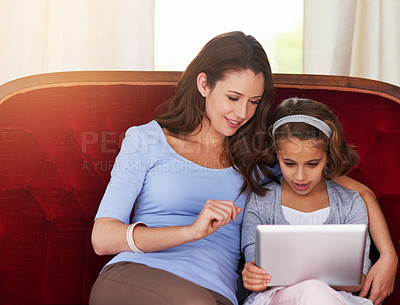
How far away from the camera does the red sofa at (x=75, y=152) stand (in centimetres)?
141

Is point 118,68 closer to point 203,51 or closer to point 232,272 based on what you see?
point 203,51

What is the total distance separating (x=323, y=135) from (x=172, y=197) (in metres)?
0.48

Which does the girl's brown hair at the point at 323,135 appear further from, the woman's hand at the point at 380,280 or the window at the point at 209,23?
the window at the point at 209,23

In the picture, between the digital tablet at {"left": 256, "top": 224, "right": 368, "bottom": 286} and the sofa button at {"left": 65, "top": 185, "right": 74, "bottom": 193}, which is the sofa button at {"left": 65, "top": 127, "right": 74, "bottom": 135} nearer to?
the sofa button at {"left": 65, "top": 185, "right": 74, "bottom": 193}

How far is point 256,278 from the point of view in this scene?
1147 millimetres

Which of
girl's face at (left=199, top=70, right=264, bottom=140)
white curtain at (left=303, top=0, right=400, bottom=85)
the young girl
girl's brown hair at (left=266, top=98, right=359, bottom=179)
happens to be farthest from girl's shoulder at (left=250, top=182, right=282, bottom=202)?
white curtain at (left=303, top=0, right=400, bottom=85)

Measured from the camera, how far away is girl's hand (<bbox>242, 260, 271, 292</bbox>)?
1.13m

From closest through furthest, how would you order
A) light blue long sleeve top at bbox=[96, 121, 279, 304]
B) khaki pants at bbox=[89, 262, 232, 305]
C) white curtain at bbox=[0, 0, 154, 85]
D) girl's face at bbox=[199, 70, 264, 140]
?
1. khaki pants at bbox=[89, 262, 232, 305]
2. light blue long sleeve top at bbox=[96, 121, 279, 304]
3. girl's face at bbox=[199, 70, 264, 140]
4. white curtain at bbox=[0, 0, 154, 85]

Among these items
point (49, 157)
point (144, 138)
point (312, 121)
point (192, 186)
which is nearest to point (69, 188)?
point (49, 157)

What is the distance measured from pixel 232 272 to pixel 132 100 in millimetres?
648

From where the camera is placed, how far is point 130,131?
1.41 m

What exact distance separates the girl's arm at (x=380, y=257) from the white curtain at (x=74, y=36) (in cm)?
107

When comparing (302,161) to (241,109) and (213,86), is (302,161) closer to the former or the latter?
(241,109)

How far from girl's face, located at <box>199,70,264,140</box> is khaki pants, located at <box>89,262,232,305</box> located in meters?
0.50
